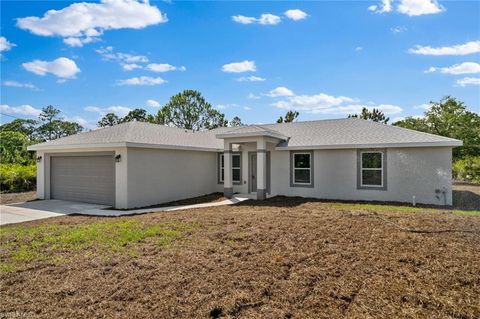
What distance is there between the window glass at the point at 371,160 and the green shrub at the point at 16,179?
2007 cm

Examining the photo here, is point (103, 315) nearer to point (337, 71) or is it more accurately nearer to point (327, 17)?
point (327, 17)

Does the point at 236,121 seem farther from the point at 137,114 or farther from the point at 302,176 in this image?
the point at 302,176

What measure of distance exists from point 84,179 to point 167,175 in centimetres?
390

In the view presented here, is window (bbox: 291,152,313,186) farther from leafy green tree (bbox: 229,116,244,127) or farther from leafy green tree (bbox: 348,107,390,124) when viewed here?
leafy green tree (bbox: 229,116,244,127)

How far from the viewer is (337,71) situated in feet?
51.3

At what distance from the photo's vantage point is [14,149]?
24.4 m

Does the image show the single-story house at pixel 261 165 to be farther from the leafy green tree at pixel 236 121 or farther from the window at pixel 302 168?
the leafy green tree at pixel 236 121

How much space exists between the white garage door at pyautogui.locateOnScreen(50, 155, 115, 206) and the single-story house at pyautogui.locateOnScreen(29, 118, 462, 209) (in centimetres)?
5

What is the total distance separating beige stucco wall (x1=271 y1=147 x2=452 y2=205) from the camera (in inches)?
492

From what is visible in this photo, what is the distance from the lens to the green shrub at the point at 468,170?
21906 mm

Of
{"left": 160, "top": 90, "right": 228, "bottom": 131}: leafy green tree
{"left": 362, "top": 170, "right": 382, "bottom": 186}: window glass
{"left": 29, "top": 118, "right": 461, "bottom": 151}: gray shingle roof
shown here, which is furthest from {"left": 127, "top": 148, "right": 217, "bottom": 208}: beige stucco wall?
{"left": 160, "top": 90, "right": 228, "bottom": 131}: leafy green tree

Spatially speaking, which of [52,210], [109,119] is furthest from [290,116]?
[52,210]

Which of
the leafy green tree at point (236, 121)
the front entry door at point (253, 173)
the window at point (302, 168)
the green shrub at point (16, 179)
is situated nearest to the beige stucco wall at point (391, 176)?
the window at point (302, 168)

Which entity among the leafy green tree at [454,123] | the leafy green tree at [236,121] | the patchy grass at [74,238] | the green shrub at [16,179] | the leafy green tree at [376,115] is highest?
the leafy green tree at [236,121]
